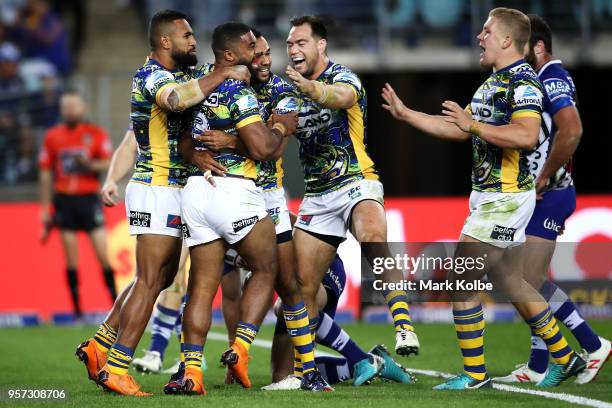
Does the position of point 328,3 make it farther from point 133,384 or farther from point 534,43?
point 133,384

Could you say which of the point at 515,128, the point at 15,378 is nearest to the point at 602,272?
the point at 515,128

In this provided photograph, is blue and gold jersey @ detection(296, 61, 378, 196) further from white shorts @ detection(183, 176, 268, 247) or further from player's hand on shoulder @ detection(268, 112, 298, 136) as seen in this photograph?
white shorts @ detection(183, 176, 268, 247)

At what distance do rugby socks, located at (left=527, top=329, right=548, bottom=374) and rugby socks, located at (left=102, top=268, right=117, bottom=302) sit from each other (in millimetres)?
6022

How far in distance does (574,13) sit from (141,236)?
37.8ft

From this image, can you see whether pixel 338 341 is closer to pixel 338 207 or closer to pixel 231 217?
pixel 338 207

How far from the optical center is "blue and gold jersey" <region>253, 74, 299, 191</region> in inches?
294

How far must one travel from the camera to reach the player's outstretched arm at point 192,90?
6.97m

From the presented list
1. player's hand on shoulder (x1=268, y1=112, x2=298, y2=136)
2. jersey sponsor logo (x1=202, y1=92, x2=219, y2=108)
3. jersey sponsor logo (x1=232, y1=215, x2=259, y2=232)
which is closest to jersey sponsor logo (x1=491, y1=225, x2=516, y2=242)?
player's hand on shoulder (x1=268, y1=112, x2=298, y2=136)

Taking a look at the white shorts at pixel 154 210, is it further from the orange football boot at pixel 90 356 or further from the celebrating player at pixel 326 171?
the celebrating player at pixel 326 171

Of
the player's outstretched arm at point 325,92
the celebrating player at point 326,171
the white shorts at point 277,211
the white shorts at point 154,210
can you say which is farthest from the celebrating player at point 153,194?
the celebrating player at point 326,171

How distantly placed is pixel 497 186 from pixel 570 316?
1.44 metres

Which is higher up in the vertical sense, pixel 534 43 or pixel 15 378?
pixel 534 43

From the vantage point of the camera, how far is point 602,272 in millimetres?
13023

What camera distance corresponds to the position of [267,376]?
865cm
